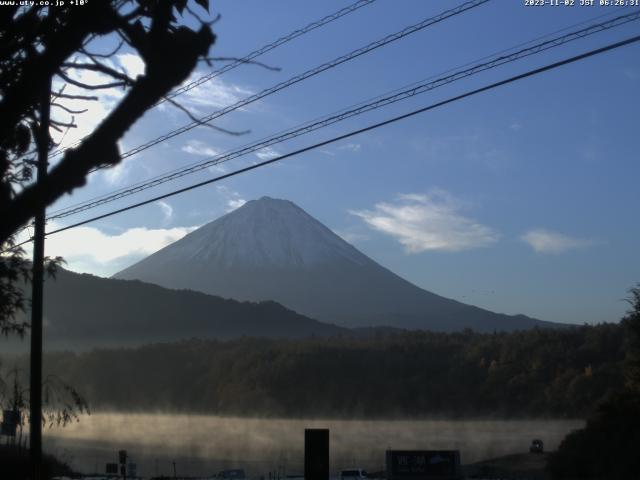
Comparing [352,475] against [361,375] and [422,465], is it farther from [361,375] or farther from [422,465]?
[361,375]

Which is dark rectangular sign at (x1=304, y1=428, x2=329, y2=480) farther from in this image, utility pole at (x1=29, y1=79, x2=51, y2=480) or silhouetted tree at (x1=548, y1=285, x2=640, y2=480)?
silhouetted tree at (x1=548, y1=285, x2=640, y2=480)

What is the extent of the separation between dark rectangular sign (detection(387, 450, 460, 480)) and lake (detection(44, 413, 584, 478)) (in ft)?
Answer: 107

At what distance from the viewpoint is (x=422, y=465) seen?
130 ft

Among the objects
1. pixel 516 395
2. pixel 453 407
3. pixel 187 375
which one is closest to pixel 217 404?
pixel 187 375

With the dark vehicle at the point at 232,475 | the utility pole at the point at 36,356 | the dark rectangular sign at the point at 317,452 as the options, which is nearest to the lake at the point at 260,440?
the dark vehicle at the point at 232,475

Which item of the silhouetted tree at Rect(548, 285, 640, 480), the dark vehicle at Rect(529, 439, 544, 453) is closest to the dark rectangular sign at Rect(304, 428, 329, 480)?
the silhouetted tree at Rect(548, 285, 640, 480)

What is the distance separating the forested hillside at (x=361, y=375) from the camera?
116 meters

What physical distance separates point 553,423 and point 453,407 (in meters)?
20.5

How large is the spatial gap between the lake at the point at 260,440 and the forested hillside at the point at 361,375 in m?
4.65

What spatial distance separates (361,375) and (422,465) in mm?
97778

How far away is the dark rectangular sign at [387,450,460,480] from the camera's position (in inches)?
1522

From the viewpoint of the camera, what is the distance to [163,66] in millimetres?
5051

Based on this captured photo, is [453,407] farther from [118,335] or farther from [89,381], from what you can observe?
[118,335]

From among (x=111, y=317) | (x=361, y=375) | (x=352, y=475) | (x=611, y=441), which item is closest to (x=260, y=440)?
(x=361, y=375)
